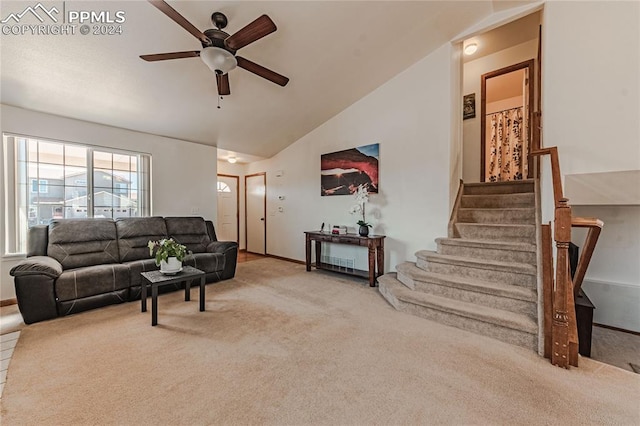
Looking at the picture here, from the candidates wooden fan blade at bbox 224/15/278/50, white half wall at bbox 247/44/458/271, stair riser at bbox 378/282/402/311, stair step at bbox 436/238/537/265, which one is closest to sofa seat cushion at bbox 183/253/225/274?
white half wall at bbox 247/44/458/271

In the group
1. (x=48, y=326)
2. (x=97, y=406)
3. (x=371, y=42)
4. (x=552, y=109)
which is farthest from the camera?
(x=371, y=42)

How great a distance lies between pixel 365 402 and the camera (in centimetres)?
161

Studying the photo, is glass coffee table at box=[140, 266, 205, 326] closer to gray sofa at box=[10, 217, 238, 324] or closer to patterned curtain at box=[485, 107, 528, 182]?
gray sofa at box=[10, 217, 238, 324]

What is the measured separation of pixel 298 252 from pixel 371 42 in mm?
4055

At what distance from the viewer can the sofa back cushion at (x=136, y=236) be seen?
12.5 ft

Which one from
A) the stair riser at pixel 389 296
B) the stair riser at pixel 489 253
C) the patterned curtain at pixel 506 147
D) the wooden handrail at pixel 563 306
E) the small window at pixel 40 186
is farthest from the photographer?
the patterned curtain at pixel 506 147

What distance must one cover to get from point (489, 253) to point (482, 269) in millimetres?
285

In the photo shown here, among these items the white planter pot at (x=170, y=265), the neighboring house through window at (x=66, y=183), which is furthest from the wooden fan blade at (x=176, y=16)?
the neighboring house through window at (x=66, y=183)

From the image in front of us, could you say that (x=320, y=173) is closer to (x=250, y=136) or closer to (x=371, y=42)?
(x=250, y=136)

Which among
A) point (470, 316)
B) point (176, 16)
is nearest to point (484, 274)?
point (470, 316)

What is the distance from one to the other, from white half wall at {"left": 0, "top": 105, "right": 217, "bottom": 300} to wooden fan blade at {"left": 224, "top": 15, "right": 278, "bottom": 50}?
3.08 meters

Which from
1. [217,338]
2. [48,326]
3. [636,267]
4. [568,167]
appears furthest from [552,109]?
[48,326]

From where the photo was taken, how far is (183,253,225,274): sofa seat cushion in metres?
3.85

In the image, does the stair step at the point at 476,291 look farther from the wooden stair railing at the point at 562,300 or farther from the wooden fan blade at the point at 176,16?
the wooden fan blade at the point at 176,16
